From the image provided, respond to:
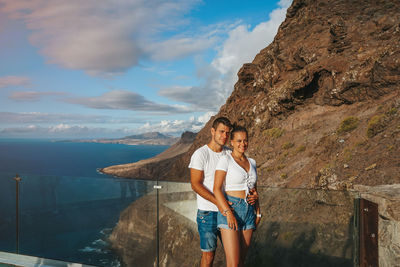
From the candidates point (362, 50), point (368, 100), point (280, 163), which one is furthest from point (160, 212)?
point (362, 50)

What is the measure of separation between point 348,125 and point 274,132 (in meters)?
8.72

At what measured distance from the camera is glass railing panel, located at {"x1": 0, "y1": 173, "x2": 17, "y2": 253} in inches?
193

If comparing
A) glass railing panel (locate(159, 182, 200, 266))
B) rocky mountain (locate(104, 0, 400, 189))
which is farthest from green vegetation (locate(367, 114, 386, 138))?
glass railing panel (locate(159, 182, 200, 266))

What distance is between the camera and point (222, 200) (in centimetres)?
266

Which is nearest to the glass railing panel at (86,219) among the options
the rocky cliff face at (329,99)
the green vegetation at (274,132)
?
the rocky cliff face at (329,99)

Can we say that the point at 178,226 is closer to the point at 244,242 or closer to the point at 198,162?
the point at 244,242

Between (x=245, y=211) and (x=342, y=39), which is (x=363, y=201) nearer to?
(x=245, y=211)

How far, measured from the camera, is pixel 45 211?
464cm

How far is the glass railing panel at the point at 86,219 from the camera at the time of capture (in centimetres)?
403

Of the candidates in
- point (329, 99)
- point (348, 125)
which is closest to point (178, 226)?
point (348, 125)

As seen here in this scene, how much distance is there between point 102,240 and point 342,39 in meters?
28.7

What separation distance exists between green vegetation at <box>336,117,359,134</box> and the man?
19.3 meters

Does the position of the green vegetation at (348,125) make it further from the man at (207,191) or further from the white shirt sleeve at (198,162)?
the white shirt sleeve at (198,162)

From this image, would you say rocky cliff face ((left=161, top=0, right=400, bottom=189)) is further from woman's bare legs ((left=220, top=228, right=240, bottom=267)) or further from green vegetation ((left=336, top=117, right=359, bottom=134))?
woman's bare legs ((left=220, top=228, right=240, bottom=267))
